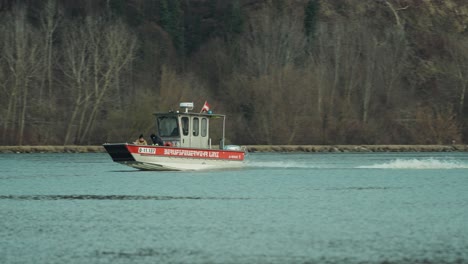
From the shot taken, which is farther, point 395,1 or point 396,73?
point 395,1

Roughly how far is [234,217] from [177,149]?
15.5 meters

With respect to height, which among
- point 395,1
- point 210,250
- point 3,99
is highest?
point 395,1

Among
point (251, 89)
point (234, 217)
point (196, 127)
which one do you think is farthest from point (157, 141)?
point (251, 89)

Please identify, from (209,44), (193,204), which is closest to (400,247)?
(193,204)

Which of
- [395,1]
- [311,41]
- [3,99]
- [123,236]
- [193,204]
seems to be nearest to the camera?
[123,236]

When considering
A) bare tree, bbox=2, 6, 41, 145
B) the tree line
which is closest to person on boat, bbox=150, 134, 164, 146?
the tree line

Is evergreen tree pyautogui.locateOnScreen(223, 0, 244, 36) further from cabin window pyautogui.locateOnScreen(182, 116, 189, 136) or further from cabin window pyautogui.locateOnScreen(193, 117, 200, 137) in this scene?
cabin window pyautogui.locateOnScreen(182, 116, 189, 136)

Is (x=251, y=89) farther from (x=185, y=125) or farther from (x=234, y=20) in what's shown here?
(x=234, y=20)

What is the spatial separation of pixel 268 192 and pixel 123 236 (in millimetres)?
16128

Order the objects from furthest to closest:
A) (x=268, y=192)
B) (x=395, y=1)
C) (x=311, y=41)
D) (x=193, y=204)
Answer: (x=395, y=1) < (x=311, y=41) < (x=268, y=192) < (x=193, y=204)

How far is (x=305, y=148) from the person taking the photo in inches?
3590

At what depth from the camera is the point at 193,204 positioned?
128 feet

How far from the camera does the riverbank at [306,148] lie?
86.8 meters

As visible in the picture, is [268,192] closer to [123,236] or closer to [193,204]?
[193,204]
